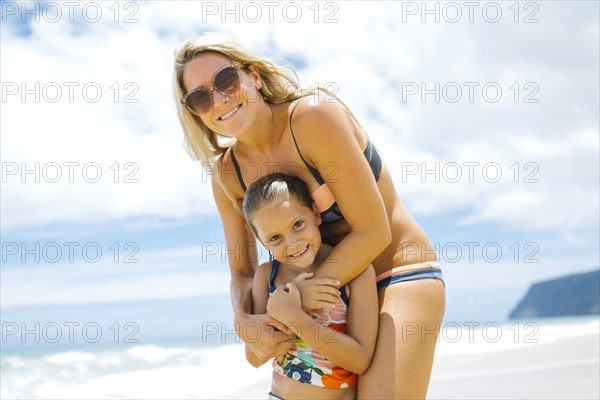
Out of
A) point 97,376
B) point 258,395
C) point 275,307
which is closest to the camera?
point 275,307

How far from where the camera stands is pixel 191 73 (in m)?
3.28

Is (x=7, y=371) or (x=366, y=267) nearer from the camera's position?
(x=366, y=267)

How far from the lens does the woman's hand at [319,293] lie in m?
2.97

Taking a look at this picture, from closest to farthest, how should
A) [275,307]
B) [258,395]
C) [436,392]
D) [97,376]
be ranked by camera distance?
[275,307]
[436,392]
[258,395]
[97,376]

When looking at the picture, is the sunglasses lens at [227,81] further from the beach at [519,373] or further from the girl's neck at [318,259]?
the beach at [519,373]

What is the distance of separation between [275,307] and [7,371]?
1139 centimetres

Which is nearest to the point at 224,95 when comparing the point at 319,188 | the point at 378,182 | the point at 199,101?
the point at 199,101

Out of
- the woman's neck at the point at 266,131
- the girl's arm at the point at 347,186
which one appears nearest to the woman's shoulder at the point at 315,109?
the girl's arm at the point at 347,186

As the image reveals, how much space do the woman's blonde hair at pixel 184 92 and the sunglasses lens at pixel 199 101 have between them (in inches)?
3.7

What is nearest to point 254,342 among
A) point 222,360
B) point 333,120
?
point 333,120

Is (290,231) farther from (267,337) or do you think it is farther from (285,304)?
(267,337)

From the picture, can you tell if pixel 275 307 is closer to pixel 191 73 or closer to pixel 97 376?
pixel 191 73

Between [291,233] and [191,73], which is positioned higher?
[191,73]

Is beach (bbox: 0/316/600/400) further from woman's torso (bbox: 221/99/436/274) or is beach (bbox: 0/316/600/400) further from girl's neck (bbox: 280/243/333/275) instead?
girl's neck (bbox: 280/243/333/275)
